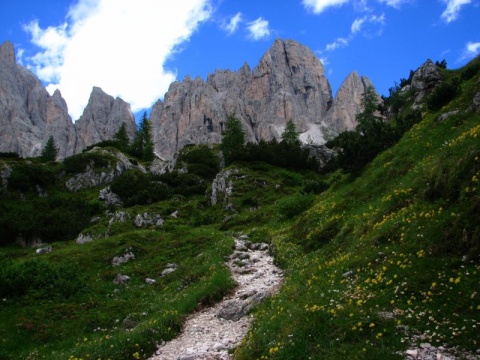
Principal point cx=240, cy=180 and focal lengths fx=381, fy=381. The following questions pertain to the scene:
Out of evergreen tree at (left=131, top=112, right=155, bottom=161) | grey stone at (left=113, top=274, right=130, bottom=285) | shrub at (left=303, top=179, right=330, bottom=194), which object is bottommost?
grey stone at (left=113, top=274, right=130, bottom=285)

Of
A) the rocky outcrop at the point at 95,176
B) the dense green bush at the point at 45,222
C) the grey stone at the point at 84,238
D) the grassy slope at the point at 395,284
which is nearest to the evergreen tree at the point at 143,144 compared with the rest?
the rocky outcrop at the point at 95,176

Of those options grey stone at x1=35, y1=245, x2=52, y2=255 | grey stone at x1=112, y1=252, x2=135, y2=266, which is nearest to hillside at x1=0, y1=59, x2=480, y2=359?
grey stone at x1=112, y1=252, x2=135, y2=266

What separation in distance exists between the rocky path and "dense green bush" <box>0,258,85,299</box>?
29.6 feet

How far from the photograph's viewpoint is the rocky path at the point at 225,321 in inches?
489

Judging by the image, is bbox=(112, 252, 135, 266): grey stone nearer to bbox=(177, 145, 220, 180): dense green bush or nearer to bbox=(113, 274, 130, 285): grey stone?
bbox=(113, 274, 130, 285): grey stone

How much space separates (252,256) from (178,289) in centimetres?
588

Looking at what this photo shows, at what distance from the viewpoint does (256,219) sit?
3647 cm

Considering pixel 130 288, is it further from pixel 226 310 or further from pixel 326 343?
pixel 326 343

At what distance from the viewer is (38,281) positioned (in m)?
21.0

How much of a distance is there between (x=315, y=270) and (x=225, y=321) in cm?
405

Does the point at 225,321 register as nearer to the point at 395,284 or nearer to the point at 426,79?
the point at 395,284

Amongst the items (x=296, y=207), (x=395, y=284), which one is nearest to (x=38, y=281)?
(x=395, y=284)

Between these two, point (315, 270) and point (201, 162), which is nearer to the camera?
point (315, 270)

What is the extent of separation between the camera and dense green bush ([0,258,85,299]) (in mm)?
19844
